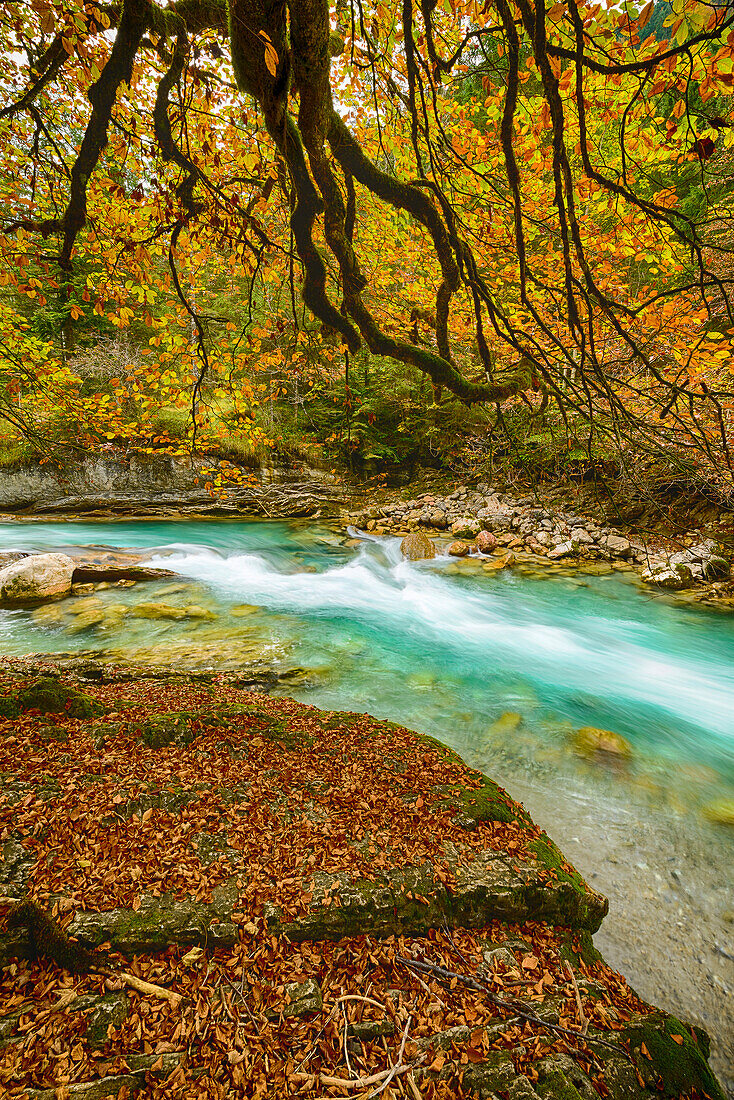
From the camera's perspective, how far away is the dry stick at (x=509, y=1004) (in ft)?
4.95

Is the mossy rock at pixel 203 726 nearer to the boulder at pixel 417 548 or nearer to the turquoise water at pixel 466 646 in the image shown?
the turquoise water at pixel 466 646

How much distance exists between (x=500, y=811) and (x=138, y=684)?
10.1 ft

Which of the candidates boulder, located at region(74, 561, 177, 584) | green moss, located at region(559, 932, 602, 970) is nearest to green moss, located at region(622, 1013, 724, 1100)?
green moss, located at region(559, 932, 602, 970)

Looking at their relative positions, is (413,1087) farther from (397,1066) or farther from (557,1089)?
(557,1089)

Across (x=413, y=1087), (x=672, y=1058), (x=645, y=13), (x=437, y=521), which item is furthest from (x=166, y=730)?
(x=437, y=521)

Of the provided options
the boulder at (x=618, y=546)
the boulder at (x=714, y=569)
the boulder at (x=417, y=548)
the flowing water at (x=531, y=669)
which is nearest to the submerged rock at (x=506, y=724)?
the flowing water at (x=531, y=669)

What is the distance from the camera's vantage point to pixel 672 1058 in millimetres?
1553

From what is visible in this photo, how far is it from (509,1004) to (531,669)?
190 inches

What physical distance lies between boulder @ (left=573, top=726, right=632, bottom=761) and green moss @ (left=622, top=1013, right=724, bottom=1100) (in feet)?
8.82

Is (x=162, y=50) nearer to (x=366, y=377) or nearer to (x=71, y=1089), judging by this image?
(x=71, y=1089)

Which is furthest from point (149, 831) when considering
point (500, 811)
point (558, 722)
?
point (558, 722)

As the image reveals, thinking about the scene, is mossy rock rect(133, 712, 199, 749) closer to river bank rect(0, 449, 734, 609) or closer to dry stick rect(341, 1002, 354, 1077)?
dry stick rect(341, 1002, 354, 1077)

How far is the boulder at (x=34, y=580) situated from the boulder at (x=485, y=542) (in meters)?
8.88

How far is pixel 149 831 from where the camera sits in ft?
6.25
